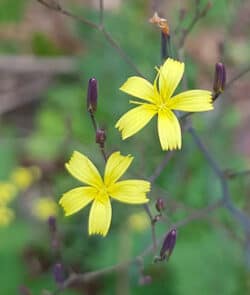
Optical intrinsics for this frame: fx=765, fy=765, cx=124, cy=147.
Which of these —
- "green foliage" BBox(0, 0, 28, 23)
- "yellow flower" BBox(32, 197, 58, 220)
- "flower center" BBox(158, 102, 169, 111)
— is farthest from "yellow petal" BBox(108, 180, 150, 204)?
"green foliage" BBox(0, 0, 28, 23)

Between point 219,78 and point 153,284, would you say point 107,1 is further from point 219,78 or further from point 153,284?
point 219,78

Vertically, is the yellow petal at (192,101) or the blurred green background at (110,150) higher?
the yellow petal at (192,101)

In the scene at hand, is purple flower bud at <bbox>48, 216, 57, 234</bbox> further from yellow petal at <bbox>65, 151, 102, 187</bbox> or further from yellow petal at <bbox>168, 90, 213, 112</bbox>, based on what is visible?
yellow petal at <bbox>168, 90, 213, 112</bbox>

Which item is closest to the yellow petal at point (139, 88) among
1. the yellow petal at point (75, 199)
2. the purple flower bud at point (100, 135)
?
the purple flower bud at point (100, 135)

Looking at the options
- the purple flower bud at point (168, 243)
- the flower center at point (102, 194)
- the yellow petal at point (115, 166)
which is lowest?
the purple flower bud at point (168, 243)

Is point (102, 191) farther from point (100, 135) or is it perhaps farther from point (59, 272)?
point (59, 272)

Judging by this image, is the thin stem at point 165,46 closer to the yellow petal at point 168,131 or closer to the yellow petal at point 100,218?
the yellow petal at point 168,131
